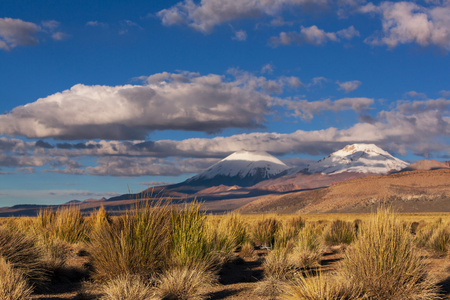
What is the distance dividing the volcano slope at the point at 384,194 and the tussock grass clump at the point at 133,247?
77048 mm

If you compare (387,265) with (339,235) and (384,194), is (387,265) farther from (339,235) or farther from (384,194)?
(384,194)

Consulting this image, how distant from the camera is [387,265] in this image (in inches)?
295

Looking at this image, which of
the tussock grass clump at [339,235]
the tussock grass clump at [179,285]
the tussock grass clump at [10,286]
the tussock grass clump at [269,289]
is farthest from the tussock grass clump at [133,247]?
the tussock grass clump at [339,235]

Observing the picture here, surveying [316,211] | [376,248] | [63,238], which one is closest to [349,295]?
[376,248]

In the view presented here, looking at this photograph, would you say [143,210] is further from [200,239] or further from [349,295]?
[349,295]

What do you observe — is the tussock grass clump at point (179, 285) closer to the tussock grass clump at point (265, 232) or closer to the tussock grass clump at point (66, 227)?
the tussock grass clump at point (66, 227)

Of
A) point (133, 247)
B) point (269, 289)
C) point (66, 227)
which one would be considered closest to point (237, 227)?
point (66, 227)

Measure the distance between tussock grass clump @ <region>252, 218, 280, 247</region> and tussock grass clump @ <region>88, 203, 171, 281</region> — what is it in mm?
9901

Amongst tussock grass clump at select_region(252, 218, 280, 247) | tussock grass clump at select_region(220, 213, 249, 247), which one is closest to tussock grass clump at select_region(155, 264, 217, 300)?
tussock grass clump at select_region(220, 213, 249, 247)

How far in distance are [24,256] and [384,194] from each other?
281 feet

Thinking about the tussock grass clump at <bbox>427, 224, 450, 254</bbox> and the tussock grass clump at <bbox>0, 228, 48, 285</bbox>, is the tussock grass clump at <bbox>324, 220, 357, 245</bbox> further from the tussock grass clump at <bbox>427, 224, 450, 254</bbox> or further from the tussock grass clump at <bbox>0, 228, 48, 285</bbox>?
the tussock grass clump at <bbox>0, 228, 48, 285</bbox>

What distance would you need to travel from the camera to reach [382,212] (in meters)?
8.04

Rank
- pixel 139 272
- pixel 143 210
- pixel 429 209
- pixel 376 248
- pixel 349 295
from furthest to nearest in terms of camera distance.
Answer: pixel 429 209
pixel 143 210
pixel 139 272
pixel 376 248
pixel 349 295

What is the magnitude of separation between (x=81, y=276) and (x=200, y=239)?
298cm
